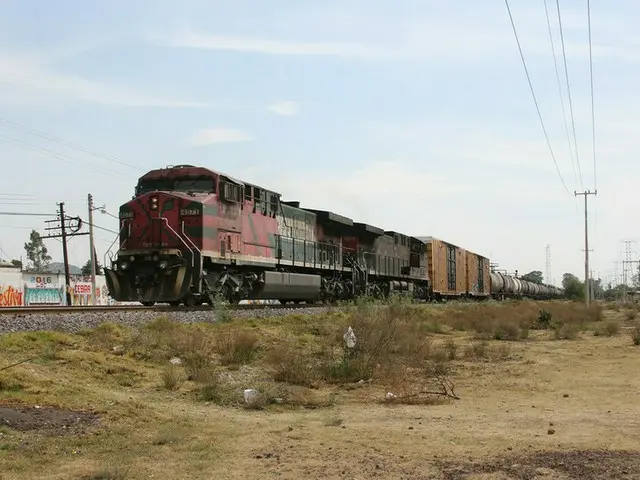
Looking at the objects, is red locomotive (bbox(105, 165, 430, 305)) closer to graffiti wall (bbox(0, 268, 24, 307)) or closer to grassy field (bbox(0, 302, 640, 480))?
grassy field (bbox(0, 302, 640, 480))

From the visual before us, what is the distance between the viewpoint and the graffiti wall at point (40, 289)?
44406 millimetres

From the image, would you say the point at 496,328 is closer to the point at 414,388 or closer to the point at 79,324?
the point at 414,388

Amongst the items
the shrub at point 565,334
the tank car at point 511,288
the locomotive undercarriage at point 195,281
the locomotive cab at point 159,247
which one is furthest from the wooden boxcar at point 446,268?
the locomotive cab at point 159,247

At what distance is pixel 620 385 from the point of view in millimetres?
9641

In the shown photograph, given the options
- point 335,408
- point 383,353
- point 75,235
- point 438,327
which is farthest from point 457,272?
point 335,408

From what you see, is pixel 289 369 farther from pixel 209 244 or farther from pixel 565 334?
pixel 565 334

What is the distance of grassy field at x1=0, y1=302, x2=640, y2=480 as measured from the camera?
5066mm

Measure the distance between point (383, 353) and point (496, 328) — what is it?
9.79m

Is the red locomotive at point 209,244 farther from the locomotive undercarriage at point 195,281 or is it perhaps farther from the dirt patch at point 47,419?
the dirt patch at point 47,419

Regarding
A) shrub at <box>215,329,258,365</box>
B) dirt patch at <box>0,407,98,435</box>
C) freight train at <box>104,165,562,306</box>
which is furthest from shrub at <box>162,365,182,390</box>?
freight train at <box>104,165,562,306</box>

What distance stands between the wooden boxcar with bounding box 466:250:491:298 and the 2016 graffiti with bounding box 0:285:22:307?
3176cm

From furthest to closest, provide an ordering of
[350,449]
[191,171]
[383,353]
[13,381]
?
1. [191,171]
2. [383,353]
3. [13,381]
4. [350,449]

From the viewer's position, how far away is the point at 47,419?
6066 mm

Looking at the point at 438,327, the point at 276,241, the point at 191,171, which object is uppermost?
the point at 191,171
